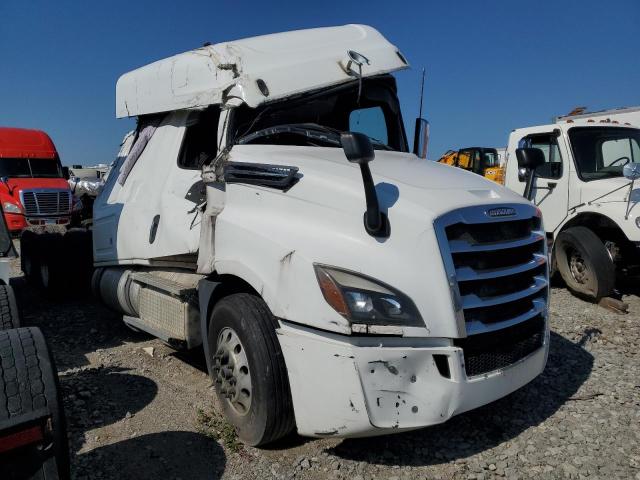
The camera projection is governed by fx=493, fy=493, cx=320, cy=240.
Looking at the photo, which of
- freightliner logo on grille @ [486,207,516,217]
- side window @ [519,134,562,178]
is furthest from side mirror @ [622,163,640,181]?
freightliner logo on grille @ [486,207,516,217]

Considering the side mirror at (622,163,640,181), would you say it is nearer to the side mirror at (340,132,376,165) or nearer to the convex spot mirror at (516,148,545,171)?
the convex spot mirror at (516,148,545,171)

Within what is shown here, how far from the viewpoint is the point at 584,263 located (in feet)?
22.1

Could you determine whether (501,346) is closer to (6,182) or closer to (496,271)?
(496,271)

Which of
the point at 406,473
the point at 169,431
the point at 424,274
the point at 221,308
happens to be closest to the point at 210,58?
the point at 221,308

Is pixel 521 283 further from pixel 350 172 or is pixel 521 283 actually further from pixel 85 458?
pixel 85 458

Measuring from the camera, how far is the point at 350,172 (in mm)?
3043

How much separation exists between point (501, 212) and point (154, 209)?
3117 mm

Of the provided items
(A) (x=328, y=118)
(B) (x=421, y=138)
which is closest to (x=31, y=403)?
(A) (x=328, y=118)

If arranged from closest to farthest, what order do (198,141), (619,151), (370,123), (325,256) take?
1. (325,256)
2. (198,141)
3. (370,123)
4. (619,151)

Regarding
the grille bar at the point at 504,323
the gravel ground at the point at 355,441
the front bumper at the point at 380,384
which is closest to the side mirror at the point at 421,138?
the grille bar at the point at 504,323

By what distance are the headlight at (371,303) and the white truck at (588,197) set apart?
4.29 metres

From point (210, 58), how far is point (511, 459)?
3669 mm

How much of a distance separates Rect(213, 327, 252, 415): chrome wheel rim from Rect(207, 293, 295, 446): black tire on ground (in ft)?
0.04

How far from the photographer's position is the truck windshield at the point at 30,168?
46.6ft
